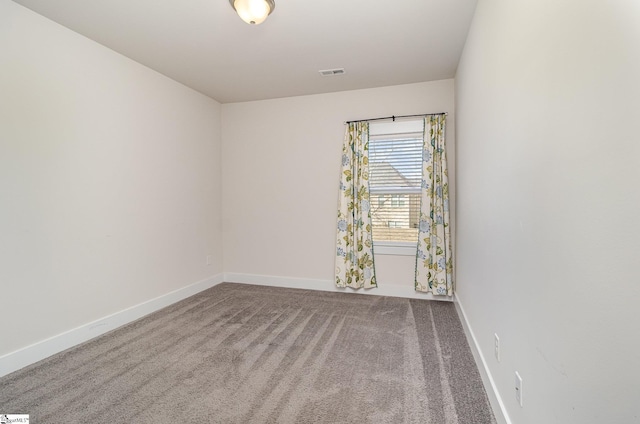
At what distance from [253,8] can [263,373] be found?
2420mm

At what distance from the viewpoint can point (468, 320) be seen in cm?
257

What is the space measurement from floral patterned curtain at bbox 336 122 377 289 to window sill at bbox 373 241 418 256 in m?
0.11

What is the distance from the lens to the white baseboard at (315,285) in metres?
3.68

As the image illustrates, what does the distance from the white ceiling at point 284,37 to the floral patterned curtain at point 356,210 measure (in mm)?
704

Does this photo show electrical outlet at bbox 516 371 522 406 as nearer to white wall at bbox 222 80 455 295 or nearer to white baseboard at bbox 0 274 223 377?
white wall at bbox 222 80 455 295

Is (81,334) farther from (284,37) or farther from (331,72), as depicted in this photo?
(331,72)

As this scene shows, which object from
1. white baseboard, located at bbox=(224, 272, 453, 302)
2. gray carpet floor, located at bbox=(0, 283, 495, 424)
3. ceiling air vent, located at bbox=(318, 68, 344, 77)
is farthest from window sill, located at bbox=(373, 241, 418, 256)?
ceiling air vent, located at bbox=(318, 68, 344, 77)

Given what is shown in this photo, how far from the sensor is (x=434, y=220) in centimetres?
351

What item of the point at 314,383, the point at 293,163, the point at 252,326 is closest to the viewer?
the point at 314,383

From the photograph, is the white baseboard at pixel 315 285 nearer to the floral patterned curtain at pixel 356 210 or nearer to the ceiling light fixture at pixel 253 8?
the floral patterned curtain at pixel 356 210

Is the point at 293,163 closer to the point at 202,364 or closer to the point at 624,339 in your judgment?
the point at 202,364

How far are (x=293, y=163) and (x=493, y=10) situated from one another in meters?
2.79

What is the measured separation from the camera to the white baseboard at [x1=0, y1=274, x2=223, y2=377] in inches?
83.5

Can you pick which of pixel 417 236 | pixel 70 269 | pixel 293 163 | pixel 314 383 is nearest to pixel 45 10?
pixel 70 269
